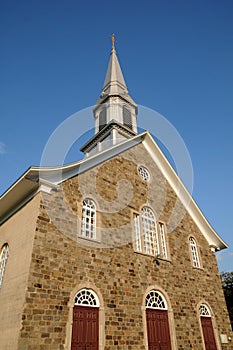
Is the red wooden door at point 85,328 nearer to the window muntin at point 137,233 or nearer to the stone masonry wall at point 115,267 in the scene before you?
the stone masonry wall at point 115,267

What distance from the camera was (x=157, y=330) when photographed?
34.8 ft

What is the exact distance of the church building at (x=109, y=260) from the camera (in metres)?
8.12

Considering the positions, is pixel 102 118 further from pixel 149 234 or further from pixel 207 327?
pixel 207 327

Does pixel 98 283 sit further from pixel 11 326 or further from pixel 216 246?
pixel 216 246

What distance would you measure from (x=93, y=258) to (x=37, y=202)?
288cm

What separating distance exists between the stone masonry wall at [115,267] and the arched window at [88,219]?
238 millimetres

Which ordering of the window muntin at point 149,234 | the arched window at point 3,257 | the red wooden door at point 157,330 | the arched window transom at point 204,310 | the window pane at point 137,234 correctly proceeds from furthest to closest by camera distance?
the arched window transom at point 204,310
the window muntin at point 149,234
the window pane at point 137,234
the red wooden door at point 157,330
the arched window at point 3,257

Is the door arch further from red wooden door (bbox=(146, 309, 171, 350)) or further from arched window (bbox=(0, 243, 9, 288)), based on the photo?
arched window (bbox=(0, 243, 9, 288))

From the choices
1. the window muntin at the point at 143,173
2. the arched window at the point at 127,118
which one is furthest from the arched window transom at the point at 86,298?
the arched window at the point at 127,118

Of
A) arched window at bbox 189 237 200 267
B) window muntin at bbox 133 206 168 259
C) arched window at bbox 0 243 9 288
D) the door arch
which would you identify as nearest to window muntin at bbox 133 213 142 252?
window muntin at bbox 133 206 168 259

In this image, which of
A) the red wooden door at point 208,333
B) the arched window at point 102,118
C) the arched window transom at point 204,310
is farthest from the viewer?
the arched window at point 102,118

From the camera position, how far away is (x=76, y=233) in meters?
9.70

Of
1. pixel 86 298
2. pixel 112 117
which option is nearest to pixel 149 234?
pixel 86 298

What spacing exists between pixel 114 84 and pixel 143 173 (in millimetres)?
10258
